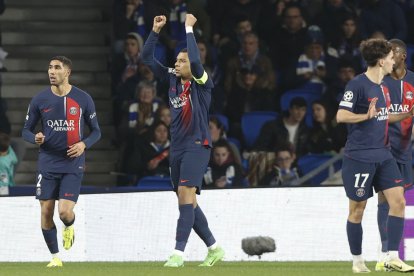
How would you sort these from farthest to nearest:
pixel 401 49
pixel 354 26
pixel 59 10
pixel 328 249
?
pixel 59 10 → pixel 354 26 → pixel 328 249 → pixel 401 49

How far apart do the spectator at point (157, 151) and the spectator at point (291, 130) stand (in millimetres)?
1189

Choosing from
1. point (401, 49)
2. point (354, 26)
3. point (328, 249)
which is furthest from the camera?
point (354, 26)

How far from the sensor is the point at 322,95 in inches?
790

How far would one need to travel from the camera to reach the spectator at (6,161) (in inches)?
742

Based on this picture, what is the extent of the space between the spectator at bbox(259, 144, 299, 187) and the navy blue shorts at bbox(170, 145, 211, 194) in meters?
4.58

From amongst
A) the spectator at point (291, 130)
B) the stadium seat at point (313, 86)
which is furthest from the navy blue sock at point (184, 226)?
the stadium seat at point (313, 86)

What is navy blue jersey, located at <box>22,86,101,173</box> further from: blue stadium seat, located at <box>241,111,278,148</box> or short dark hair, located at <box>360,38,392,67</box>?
blue stadium seat, located at <box>241,111,278,148</box>

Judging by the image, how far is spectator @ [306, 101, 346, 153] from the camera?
19312 millimetres

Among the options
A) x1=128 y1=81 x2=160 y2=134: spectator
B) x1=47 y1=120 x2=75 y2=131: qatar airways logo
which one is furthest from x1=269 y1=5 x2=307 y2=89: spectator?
x1=47 y1=120 x2=75 y2=131: qatar airways logo

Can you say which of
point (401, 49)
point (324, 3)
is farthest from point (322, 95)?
point (401, 49)

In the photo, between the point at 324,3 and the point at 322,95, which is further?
the point at 324,3

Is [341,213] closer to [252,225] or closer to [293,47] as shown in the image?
[252,225]

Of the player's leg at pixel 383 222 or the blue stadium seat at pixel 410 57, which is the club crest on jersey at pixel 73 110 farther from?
the blue stadium seat at pixel 410 57

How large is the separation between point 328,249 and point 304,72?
5150 millimetres
